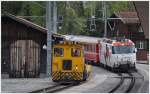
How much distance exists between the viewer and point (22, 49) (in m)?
35.1

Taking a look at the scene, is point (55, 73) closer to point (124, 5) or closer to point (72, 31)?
point (72, 31)

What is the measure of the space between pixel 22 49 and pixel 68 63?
611 cm

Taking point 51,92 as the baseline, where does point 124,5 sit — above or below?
above

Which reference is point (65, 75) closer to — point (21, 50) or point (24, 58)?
point (24, 58)

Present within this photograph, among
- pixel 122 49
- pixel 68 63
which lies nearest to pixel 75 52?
pixel 68 63

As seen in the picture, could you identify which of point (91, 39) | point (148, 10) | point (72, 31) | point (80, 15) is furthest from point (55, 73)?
point (80, 15)

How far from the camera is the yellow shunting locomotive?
29500 millimetres

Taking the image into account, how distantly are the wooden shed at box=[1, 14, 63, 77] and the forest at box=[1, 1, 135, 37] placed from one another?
24.2 metres


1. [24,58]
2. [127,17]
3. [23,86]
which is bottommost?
[23,86]

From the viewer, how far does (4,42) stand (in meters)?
34.9

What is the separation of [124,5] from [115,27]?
18.0m

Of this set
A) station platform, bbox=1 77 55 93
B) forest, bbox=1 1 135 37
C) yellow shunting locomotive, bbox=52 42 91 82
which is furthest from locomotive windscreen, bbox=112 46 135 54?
forest, bbox=1 1 135 37

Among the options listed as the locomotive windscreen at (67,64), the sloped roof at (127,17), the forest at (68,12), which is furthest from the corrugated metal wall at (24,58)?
the sloped roof at (127,17)

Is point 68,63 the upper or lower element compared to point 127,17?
lower
